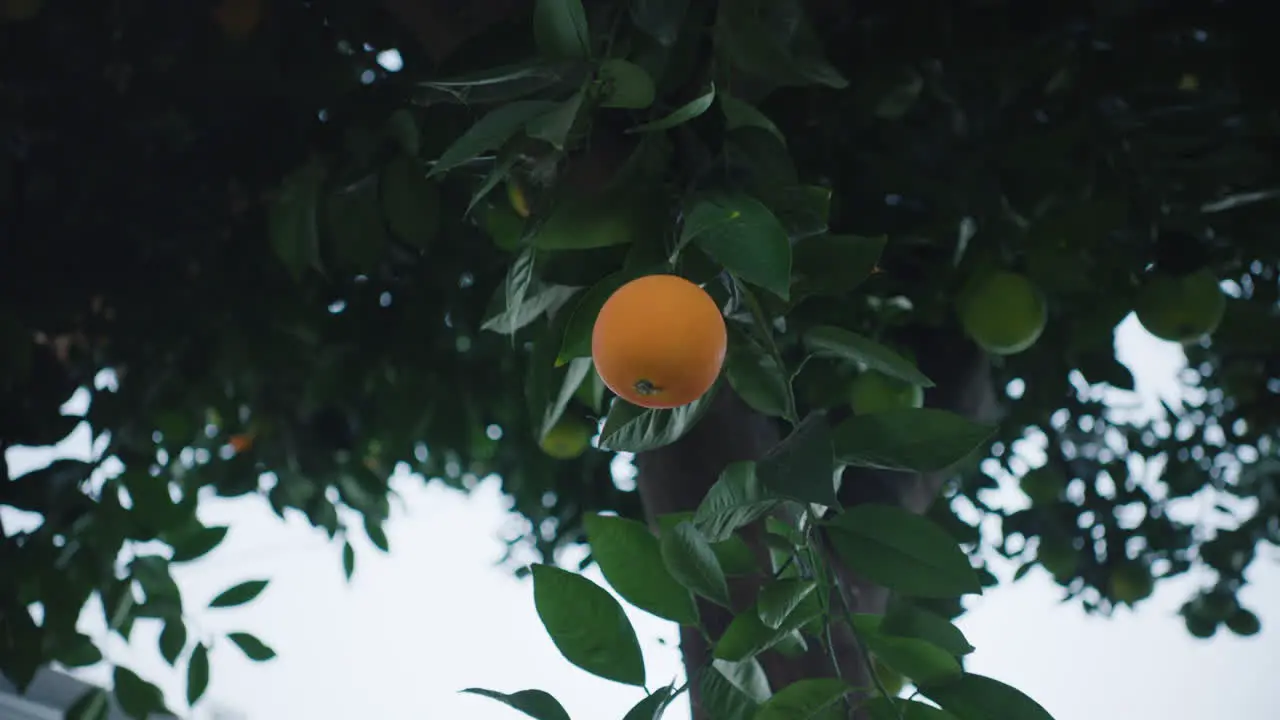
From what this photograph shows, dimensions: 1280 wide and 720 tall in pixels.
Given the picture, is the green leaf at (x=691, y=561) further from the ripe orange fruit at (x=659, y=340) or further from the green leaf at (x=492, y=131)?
the green leaf at (x=492, y=131)

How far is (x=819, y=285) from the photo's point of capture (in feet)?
2.17

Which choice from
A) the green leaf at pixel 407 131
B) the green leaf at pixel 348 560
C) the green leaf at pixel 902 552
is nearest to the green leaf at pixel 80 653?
the green leaf at pixel 348 560

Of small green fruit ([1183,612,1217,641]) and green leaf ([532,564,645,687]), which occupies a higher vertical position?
green leaf ([532,564,645,687])

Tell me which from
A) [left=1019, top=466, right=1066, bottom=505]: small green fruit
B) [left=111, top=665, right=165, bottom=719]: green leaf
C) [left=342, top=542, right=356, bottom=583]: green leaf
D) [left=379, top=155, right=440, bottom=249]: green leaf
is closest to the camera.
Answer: [left=379, top=155, right=440, bottom=249]: green leaf

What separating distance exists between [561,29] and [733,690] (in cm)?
40

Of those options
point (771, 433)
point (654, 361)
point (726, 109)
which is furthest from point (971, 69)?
point (654, 361)

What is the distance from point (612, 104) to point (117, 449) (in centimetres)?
105

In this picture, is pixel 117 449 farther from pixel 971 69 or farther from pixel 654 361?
pixel 971 69

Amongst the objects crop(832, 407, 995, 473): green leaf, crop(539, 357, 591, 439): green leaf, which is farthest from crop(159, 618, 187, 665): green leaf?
crop(832, 407, 995, 473): green leaf

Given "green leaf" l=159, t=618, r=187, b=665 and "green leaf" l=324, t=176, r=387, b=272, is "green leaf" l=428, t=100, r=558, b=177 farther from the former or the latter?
"green leaf" l=159, t=618, r=187, b=665

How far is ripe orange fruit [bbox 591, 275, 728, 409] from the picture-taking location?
0.53 meters

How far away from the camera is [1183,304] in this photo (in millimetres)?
1128

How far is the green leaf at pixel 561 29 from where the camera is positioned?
1.99 feet

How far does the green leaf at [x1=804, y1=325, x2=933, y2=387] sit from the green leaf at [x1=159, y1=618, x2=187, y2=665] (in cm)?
107
